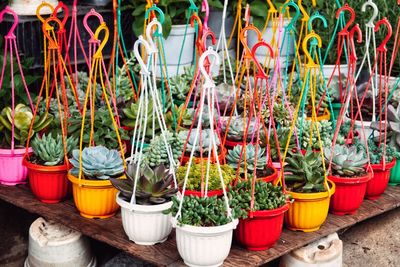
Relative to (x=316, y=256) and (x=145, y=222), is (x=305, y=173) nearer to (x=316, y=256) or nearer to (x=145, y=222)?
(x=316, y=256)

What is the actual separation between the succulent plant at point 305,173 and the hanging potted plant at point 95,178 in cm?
66

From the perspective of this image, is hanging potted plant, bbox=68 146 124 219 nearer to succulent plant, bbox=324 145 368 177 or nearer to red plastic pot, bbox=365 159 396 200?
succulent plant, bbox=324 145 368 177

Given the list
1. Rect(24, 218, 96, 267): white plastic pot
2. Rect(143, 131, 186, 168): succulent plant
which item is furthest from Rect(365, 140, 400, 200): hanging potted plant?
Rect(24, 218, 96, 267): white plastic pot

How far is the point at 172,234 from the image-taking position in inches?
110

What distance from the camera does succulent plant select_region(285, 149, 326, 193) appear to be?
2.77m

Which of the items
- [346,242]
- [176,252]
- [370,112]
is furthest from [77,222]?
[370,112]

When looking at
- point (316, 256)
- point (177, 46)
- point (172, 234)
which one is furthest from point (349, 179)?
point (177, 46)

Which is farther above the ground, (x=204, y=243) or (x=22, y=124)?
(x=22, y=124)

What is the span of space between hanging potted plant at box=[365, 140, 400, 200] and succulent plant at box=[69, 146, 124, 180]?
3.52ft

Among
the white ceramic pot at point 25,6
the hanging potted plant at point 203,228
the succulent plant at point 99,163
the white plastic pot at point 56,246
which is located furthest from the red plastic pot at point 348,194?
the white ceramic pot at point 25,6

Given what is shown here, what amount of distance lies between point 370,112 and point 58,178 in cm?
166

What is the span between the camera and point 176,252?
2.64m

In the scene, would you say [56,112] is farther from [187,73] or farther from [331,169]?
[331,169]

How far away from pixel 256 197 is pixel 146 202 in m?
0.39
